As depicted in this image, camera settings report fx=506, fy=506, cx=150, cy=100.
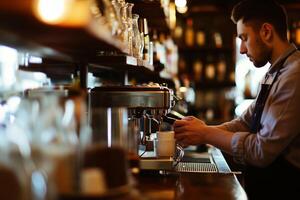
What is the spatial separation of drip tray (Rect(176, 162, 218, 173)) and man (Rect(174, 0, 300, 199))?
0.25m

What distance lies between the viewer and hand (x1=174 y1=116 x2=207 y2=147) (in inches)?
99.3

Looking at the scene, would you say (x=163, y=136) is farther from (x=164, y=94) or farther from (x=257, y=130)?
(x=257, y=130)

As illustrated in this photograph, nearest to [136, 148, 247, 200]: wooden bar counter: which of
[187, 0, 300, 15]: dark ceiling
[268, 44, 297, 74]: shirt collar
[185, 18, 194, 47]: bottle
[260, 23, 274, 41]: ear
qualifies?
[268, 44, 297, 74]: shirt collar

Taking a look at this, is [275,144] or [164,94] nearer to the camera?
[275,144]

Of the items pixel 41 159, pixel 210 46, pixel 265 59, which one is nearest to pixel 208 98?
pixel 210 46

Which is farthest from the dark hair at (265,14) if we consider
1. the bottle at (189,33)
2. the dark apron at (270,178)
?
the bottle at (189,33)

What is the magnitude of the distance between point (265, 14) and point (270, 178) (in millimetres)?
822

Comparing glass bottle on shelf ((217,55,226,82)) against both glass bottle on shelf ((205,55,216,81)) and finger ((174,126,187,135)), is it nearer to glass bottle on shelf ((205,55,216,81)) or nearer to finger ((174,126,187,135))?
glass bottle on shelf ((205,55,216,81))

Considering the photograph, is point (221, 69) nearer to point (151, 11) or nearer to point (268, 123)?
point (151, 11)

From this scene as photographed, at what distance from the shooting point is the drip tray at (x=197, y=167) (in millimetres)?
2760

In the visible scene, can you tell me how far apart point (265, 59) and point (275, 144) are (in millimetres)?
515

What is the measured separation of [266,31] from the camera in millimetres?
2561

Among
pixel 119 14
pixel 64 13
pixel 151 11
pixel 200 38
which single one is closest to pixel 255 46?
pixel 119 14

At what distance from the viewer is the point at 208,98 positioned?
766cm
